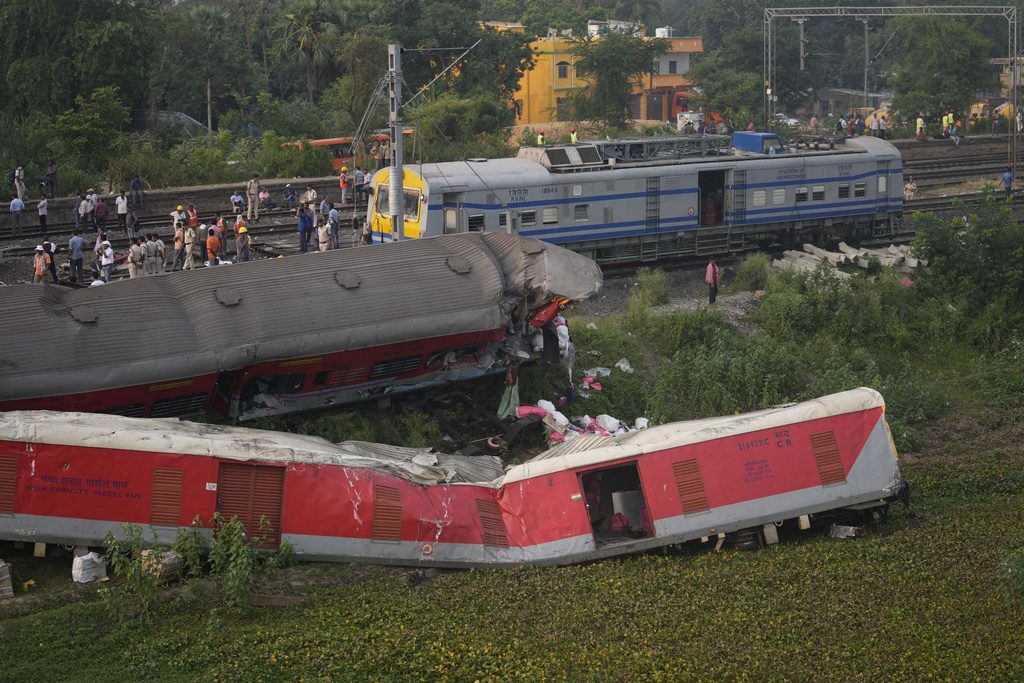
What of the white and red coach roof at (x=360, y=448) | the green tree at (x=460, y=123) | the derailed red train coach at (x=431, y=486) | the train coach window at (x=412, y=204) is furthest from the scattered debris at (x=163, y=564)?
the green tree at (x=460, y=123)

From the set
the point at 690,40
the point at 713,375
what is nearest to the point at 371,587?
the point at 713,375

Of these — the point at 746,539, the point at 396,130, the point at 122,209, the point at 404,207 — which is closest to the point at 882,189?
the point at 404,207

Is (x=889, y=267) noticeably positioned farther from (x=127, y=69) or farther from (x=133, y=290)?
(x=127, y=69)

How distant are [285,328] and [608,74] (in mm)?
44475

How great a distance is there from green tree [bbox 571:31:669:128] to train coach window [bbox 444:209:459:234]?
3194 centimetres

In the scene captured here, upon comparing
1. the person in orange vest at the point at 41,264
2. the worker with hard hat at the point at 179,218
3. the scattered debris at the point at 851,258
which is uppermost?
the worker with hard hat at the point at 179,218

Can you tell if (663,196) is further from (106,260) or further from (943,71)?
(943,71)

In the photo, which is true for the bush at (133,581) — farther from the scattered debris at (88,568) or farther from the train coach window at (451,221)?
the train coach window at (451,221)

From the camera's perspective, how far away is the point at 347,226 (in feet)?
119

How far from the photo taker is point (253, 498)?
15914 millimetres

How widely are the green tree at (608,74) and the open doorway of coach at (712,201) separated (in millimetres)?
27079

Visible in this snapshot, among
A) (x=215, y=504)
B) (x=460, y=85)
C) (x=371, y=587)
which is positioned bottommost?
(x=371, y=587)

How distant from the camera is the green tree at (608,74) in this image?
60.7 meters

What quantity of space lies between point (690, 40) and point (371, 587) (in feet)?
225
